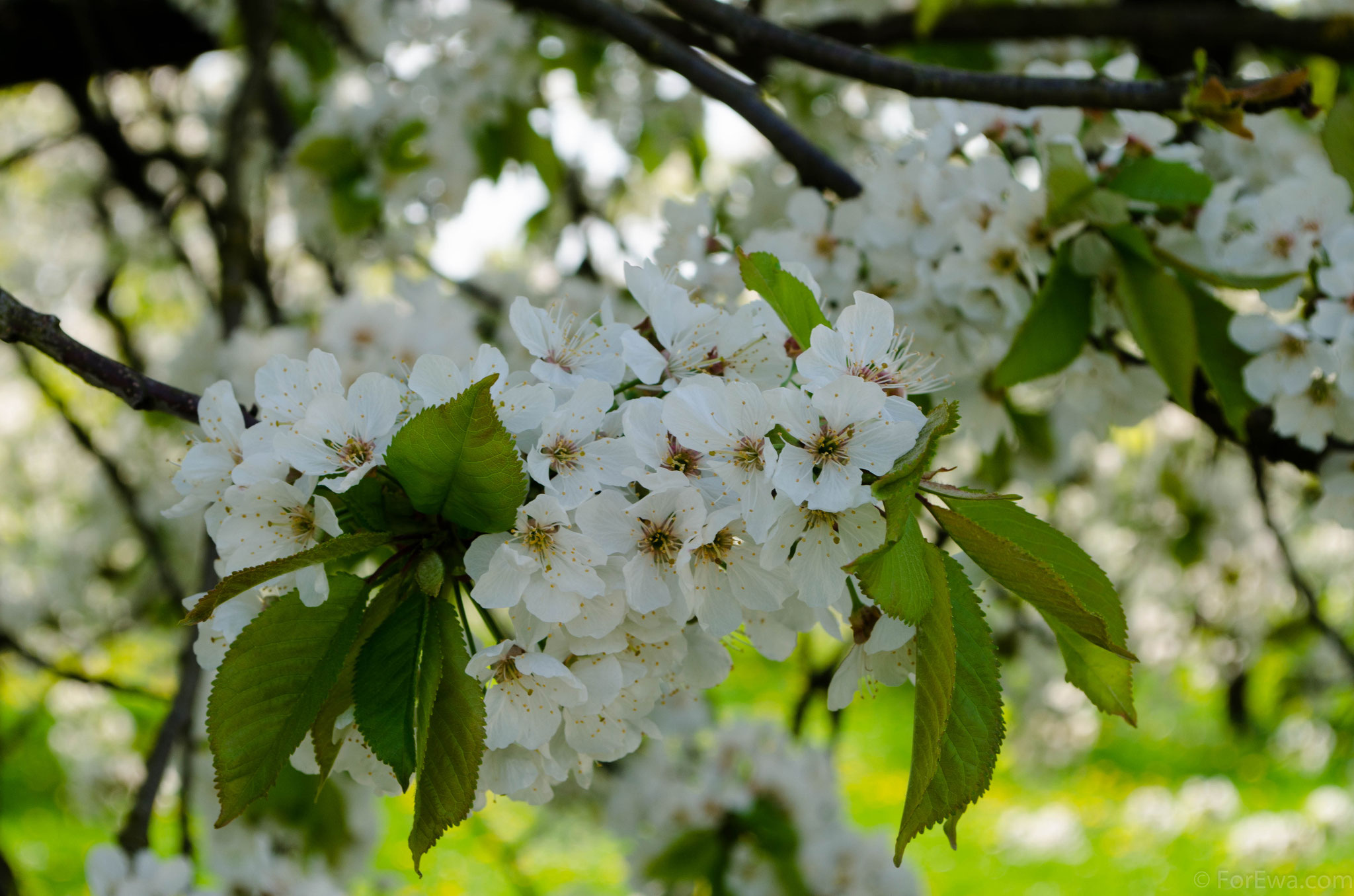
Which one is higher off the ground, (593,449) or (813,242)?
(593,449)

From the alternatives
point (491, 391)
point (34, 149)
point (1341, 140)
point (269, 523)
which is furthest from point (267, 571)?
point (34, 149)

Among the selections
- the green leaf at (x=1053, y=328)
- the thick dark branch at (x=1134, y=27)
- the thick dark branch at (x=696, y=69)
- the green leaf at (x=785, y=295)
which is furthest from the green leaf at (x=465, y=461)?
the thick dark branch at (x=1134, y=27)

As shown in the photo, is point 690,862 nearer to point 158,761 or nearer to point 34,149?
point 158,761

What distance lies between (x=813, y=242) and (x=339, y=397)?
82cm

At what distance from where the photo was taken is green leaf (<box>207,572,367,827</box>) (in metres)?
0.76

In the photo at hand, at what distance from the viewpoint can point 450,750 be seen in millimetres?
756

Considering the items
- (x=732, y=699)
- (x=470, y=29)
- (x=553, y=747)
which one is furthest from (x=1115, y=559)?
(x=553, y=747)

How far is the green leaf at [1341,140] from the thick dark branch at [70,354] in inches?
54.0

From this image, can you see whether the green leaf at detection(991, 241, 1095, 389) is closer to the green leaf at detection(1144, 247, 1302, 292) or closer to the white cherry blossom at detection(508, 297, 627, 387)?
the green leaf at detection(1144, 247, 1302, 292)

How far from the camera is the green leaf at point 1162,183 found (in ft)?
4.05

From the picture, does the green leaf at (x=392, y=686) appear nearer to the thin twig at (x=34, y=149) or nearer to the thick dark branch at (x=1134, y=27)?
the thick dark branch at (x=1134, y=27)

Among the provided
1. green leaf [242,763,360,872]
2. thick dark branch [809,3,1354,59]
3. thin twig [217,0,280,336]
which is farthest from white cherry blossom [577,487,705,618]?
thick dark branch [809,3,1354,59]

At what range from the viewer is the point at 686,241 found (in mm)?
1489

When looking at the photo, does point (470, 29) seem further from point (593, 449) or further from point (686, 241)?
point (593, 449)
